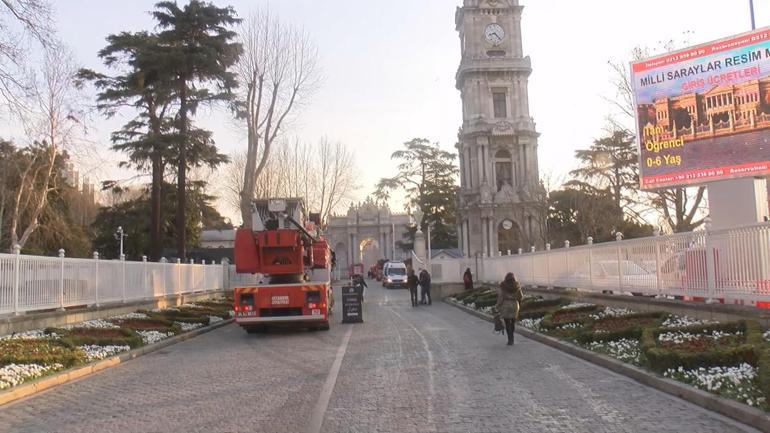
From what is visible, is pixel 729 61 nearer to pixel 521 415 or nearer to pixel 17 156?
pixel 521 415

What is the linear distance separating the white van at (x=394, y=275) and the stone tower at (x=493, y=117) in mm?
14218

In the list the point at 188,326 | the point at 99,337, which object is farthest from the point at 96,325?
the point at 188,326

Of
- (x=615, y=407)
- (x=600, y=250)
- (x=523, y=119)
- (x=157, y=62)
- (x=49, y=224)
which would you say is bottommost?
(x=615, y=407)

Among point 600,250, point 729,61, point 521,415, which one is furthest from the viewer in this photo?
point 600,250

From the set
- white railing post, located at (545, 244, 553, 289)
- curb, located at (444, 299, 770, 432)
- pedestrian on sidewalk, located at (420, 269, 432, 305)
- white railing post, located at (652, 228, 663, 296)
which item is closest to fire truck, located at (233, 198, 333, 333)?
curb, located at (444, 299, 770, 432)

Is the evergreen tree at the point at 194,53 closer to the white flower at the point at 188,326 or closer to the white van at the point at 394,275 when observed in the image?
the white flower at the point at 188,326

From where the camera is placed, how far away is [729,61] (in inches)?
611

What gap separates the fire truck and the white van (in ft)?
121

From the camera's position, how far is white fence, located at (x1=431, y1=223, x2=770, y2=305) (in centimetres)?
1134

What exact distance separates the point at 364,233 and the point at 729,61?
8375cm

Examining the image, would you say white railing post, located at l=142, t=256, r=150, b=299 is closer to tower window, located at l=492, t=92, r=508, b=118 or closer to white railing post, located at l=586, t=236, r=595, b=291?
white railing post, located at l=586, t=236, r=595, b=291

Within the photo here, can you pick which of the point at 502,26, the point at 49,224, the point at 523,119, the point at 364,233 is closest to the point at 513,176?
the point at 523,119

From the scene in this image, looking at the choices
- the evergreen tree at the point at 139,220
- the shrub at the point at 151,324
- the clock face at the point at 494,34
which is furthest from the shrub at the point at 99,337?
the clock face at the point at 494,34

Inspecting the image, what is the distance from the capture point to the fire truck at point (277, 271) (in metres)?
17.7
